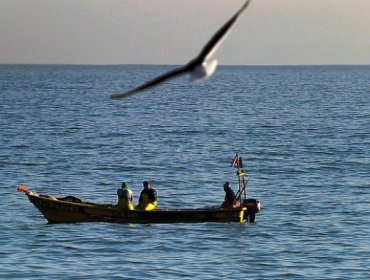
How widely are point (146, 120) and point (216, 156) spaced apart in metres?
45.3

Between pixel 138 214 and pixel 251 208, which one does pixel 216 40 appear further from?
pixel 251 208

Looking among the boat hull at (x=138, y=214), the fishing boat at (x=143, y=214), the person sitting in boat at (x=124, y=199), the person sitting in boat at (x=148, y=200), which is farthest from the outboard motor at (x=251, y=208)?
the person sitting in boat at (x=124, y=199)

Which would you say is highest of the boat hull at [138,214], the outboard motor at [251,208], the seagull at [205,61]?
the outboard motor at [251,208]

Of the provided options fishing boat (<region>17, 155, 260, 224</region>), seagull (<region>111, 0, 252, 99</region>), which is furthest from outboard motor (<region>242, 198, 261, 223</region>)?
seagull (<region>111, 0, 252, 99</region>)

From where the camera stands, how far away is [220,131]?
89.1 m

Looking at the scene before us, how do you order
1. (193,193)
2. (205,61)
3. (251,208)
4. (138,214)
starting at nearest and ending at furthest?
(205,61)
(138,214)
(251,208)
(193,193)

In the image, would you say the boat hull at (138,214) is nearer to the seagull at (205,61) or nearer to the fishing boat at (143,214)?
the fishing boat at (143,214)

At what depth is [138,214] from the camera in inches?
1347

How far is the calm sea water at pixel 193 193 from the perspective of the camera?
91.7 feet

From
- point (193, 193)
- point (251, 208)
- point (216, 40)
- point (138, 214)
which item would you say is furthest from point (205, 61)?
point (193, 193)

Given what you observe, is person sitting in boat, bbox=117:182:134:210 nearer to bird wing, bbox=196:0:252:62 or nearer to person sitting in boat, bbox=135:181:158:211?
person sitting in boat, bbox=135:181:158:211

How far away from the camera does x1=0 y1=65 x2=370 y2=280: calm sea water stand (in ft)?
91.7

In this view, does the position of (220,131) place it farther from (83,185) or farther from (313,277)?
(313,277)

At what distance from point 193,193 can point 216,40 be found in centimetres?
3862
